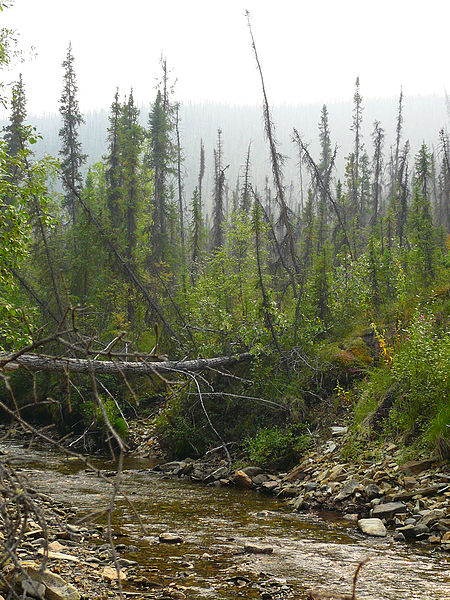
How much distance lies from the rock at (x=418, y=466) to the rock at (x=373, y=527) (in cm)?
129

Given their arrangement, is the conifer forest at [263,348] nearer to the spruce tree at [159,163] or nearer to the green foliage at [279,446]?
the green foliage at [279,446]

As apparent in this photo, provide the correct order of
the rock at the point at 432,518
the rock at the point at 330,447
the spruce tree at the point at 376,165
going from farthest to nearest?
the spruce tree at the point at 376,165 → the rock at the point at 330,447 → the rock at the point at 432,518

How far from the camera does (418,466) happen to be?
319 inches

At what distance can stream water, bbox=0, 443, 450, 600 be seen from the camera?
16.6ft

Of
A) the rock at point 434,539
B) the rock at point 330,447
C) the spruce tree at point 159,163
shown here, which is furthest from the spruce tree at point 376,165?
the rock at point 434,539

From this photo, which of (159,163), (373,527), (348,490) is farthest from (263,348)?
(159,163)

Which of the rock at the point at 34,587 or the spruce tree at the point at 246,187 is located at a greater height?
the spruce tree at the point at 246,187

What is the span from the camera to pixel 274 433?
11.4 meters

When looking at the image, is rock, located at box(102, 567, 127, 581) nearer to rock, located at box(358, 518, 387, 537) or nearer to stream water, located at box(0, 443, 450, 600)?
stream water, located at box(0, 443, 450, 600)

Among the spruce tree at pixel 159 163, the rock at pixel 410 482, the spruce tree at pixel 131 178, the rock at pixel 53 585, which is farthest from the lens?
the spruce tree at pixel 159 163

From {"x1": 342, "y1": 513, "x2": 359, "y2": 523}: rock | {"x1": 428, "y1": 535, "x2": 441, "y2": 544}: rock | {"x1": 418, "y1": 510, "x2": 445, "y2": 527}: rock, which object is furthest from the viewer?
{"x1": 342, "y1": 513, "x2": 359, "y2": 523}: rock

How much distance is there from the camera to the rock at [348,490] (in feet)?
27.2

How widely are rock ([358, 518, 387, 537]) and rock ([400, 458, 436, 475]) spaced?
1.29 meters

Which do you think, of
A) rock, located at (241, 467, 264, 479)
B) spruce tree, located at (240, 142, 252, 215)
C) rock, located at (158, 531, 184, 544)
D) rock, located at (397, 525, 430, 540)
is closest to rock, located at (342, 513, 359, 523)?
rock, located at (397, 525, 430, 540)
